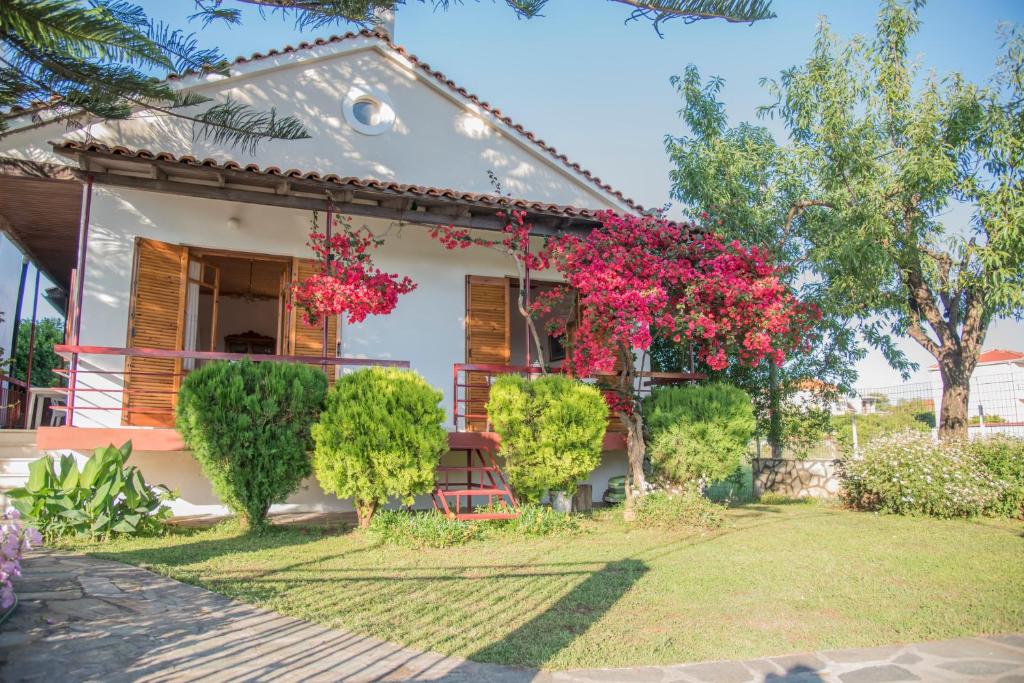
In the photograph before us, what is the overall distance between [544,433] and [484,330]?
2.90 meters

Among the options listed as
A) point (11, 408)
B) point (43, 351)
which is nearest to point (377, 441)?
point (11, 408)

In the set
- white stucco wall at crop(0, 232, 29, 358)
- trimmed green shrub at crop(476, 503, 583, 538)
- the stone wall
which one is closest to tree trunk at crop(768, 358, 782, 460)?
the stone wall

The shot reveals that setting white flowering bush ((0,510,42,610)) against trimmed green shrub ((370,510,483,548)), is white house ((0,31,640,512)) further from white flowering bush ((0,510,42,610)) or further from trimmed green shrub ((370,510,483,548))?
white flowering bush ((0,510,42,610))

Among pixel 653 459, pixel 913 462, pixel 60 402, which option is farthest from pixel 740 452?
pixel 60 402

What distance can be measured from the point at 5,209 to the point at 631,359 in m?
9.13

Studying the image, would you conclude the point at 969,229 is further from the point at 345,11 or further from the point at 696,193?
the point at 345,11

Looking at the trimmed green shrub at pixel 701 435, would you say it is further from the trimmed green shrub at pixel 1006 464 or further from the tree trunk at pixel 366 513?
the tree trunk at pixel 366 513

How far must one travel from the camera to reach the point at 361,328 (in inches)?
390

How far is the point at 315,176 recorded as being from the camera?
27.3 feet

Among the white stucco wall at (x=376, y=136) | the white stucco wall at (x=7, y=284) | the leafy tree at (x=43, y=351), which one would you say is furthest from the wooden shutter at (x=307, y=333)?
the leafy tree at (x=43, y=351)

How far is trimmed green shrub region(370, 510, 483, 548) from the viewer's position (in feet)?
22.6

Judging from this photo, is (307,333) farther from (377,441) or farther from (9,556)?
(9,556)

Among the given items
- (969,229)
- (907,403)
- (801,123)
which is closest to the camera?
(969,229)

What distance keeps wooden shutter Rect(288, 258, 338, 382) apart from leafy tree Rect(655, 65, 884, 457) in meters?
5.27
